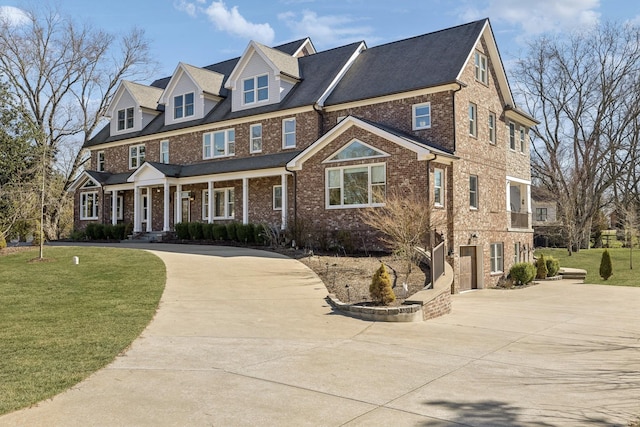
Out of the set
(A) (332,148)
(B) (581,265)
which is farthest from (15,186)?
(B) (581,265)

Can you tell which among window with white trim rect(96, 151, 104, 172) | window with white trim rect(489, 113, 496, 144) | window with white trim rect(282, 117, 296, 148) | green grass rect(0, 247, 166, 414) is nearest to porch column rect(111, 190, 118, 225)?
window with white trim rect(96, 151, 104, 172)

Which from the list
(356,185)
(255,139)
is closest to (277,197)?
(255,139)

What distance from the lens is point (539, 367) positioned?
7848mm

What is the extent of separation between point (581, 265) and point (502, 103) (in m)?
16.2

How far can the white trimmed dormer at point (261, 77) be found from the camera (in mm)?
26859

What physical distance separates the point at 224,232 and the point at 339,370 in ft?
61.5

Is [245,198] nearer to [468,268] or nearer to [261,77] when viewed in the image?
[261,77]

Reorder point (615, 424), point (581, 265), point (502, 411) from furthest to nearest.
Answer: point (581, 265), point (502, 411), point (615, 424)

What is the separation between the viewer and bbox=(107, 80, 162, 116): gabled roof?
3353 centimetres

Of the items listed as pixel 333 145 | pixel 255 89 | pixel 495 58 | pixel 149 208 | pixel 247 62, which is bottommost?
pixel 149 208

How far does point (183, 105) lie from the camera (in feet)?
102

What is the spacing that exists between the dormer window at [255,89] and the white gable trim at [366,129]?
628 centimetres

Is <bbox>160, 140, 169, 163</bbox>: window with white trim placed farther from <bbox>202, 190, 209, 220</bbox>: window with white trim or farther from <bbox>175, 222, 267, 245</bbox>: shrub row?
<bbox>175, 222, 267, 245</bbox>: shrub row

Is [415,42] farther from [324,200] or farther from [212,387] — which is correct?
[212,387]
